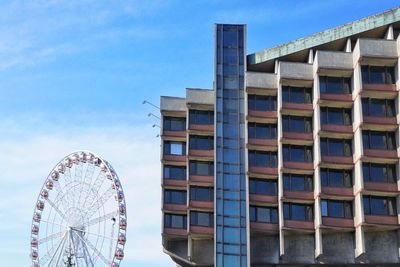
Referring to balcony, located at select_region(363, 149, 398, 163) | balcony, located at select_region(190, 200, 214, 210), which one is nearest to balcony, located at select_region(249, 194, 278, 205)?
balcony, located at select_region(190, 200, 214, 210)

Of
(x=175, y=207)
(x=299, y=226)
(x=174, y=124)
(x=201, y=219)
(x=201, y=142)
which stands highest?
(x=174, y=124)

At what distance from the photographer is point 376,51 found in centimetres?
6750

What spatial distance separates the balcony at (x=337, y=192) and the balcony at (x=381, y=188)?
2131 mm

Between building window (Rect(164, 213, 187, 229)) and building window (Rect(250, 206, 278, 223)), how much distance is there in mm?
7281

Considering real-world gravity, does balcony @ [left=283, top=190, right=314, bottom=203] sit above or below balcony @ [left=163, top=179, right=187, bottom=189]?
below

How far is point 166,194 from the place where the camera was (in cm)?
7506

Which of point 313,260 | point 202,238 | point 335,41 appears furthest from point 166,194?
point 335,41

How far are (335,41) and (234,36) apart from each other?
1051 cm

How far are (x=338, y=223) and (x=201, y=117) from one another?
17.5 m

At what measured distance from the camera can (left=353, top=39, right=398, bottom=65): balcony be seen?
67375 mm

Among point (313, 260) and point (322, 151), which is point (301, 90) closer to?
point (322, 151)

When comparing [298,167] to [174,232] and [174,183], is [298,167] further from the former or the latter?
[174,232]

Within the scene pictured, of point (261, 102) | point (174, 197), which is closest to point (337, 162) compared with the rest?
point (261, 102)

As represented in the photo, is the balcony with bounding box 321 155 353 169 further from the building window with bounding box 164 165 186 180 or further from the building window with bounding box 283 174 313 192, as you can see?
the building window with bounding box 164 165 186 180
